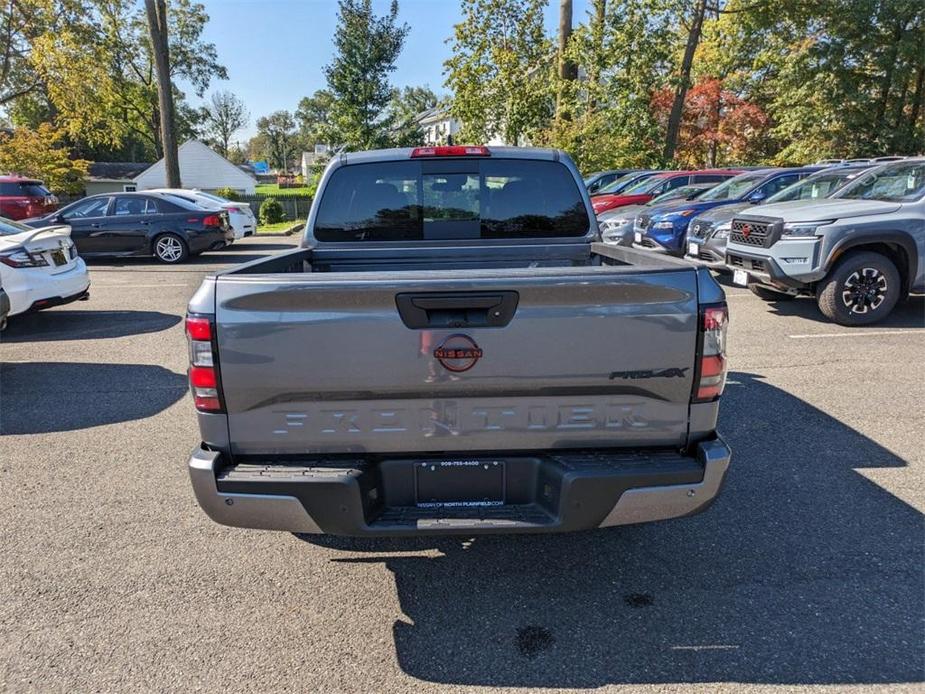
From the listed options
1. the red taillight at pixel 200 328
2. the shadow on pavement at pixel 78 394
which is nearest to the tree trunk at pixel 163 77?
the shadow on pavement at pixel 78 394

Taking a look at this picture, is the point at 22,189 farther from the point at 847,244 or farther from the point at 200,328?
the point at 847,244

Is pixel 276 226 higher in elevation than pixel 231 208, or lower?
lower

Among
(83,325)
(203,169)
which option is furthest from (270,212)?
(203,169)

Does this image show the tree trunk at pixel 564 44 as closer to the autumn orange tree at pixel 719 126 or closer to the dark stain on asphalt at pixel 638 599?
the autumn orange tree at pixel 719 126

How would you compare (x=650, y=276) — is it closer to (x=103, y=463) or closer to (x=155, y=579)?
(x=155, y=579)

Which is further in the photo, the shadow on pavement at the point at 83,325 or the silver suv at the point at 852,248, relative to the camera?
the shadow on pavement at the point at 83,325

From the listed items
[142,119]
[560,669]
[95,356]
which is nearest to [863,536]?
[560,669]

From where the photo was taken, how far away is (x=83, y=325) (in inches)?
340

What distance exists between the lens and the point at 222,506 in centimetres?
251

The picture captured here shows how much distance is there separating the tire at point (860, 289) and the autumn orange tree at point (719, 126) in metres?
24.4

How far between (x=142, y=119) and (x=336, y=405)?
65870 millimetres

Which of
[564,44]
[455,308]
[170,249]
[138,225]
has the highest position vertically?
[564,44]

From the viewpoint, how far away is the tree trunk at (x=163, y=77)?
20297 millimetres

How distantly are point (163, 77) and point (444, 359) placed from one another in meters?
22.3
